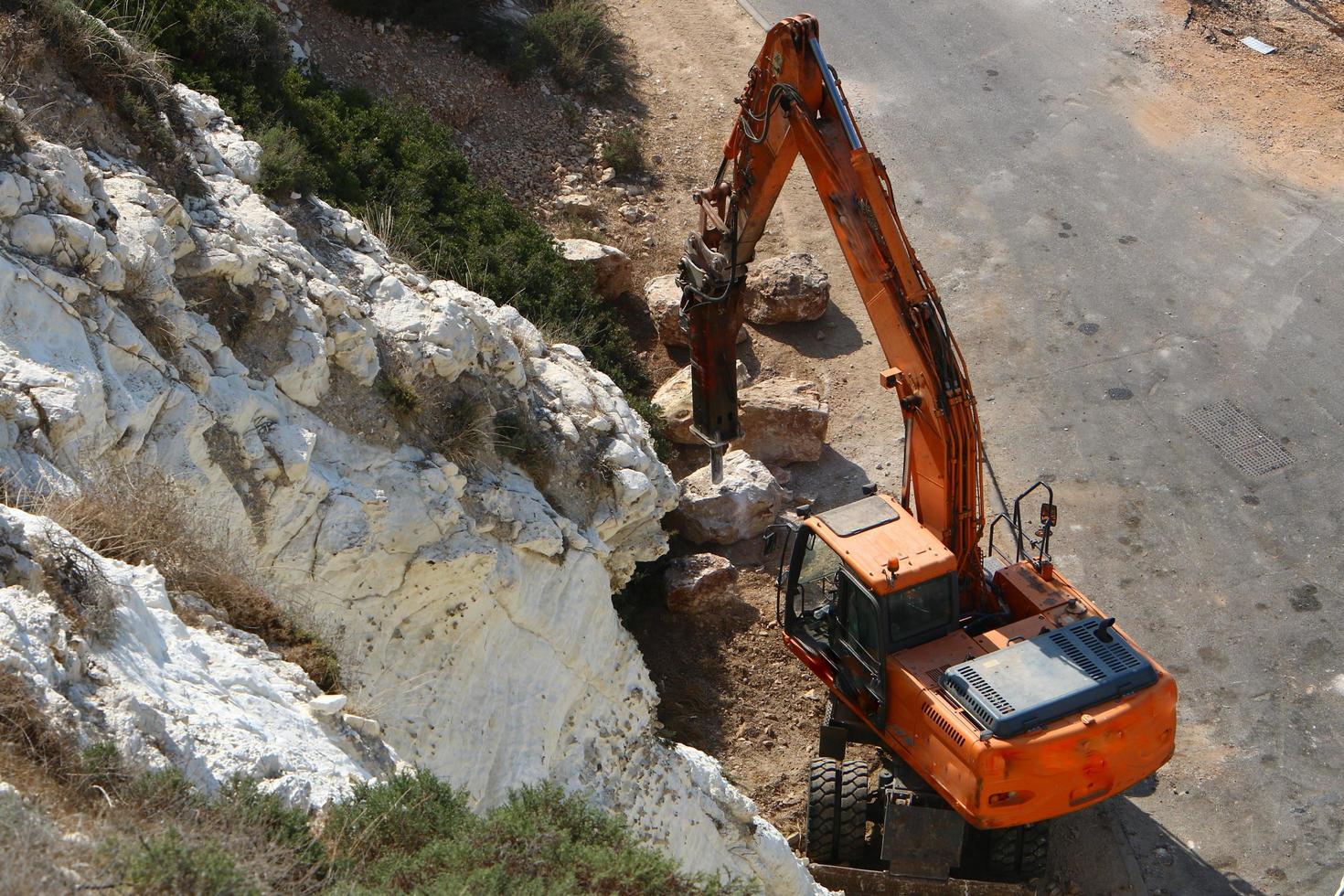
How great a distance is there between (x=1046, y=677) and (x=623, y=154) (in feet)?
36.3

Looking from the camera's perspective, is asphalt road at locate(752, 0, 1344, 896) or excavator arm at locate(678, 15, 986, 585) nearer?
excavator arm at locate(678, 15, 986, 585)

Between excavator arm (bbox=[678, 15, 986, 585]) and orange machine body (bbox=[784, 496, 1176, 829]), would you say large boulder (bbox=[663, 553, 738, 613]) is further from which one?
excavator arm (bbox=[678, 15, 986, 585])

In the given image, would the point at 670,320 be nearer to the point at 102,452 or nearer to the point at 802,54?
the point at 802,54

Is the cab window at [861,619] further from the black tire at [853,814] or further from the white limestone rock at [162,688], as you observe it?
the white limestone rock at [162,688]

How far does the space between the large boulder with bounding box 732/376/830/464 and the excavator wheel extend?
4.56 meters

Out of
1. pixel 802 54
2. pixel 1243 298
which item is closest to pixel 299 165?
pixel 802 54

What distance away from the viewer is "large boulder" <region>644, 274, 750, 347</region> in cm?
1491

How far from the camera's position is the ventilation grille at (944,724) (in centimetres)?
856

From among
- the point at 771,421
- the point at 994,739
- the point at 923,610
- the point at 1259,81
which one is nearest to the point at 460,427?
the point at 923,610

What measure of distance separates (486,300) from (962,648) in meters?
4.76

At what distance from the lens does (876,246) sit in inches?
359

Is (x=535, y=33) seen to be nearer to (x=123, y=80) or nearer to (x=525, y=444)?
(x=123, y=80)

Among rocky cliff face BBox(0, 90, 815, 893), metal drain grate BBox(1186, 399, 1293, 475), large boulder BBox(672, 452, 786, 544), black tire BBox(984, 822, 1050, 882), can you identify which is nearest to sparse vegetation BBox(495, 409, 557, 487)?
rocky cliff face BBox(0, 90, 815, 893)

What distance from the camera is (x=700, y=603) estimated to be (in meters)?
11.9
